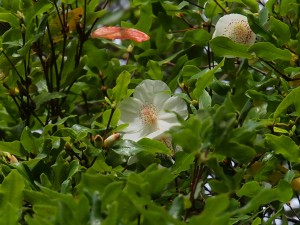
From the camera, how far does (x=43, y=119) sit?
6.20 feet

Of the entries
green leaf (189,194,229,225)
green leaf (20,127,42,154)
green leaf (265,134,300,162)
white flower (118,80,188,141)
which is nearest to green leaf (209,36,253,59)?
white flower (118,80,188,141)

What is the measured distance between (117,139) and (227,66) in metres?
0.39

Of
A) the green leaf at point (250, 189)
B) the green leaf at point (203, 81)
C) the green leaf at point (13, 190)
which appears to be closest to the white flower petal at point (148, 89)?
the green leaf at point (203, 81)

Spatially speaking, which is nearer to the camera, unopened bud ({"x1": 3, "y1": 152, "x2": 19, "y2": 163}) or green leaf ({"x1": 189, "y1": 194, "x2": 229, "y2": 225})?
green leaf ({"x1": 189, "y1": 194, "x2": 229, "y2": 225})

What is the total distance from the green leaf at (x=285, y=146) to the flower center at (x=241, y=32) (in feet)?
1.23

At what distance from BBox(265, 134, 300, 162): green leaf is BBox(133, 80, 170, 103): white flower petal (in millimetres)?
282

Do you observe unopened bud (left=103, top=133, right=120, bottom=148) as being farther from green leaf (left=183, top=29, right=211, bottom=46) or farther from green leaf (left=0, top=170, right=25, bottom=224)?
green leaf (left=183, top=29, right=211, bottom=46)

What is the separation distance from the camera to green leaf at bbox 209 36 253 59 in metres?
1.59

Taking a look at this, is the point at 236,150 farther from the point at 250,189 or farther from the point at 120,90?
the point at 120,90

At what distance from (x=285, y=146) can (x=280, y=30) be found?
0.26 metres

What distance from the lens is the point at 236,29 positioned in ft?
5.65

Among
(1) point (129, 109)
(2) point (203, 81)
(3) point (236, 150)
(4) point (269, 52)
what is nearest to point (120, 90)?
(1) point (129, 109)

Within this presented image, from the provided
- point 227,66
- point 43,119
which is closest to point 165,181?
point 227,66

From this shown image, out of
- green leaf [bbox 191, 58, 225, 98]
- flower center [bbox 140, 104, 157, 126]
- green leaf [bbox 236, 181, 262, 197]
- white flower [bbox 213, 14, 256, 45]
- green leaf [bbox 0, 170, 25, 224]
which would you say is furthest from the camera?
white flower [bbox 213, 14, 256, 45]
